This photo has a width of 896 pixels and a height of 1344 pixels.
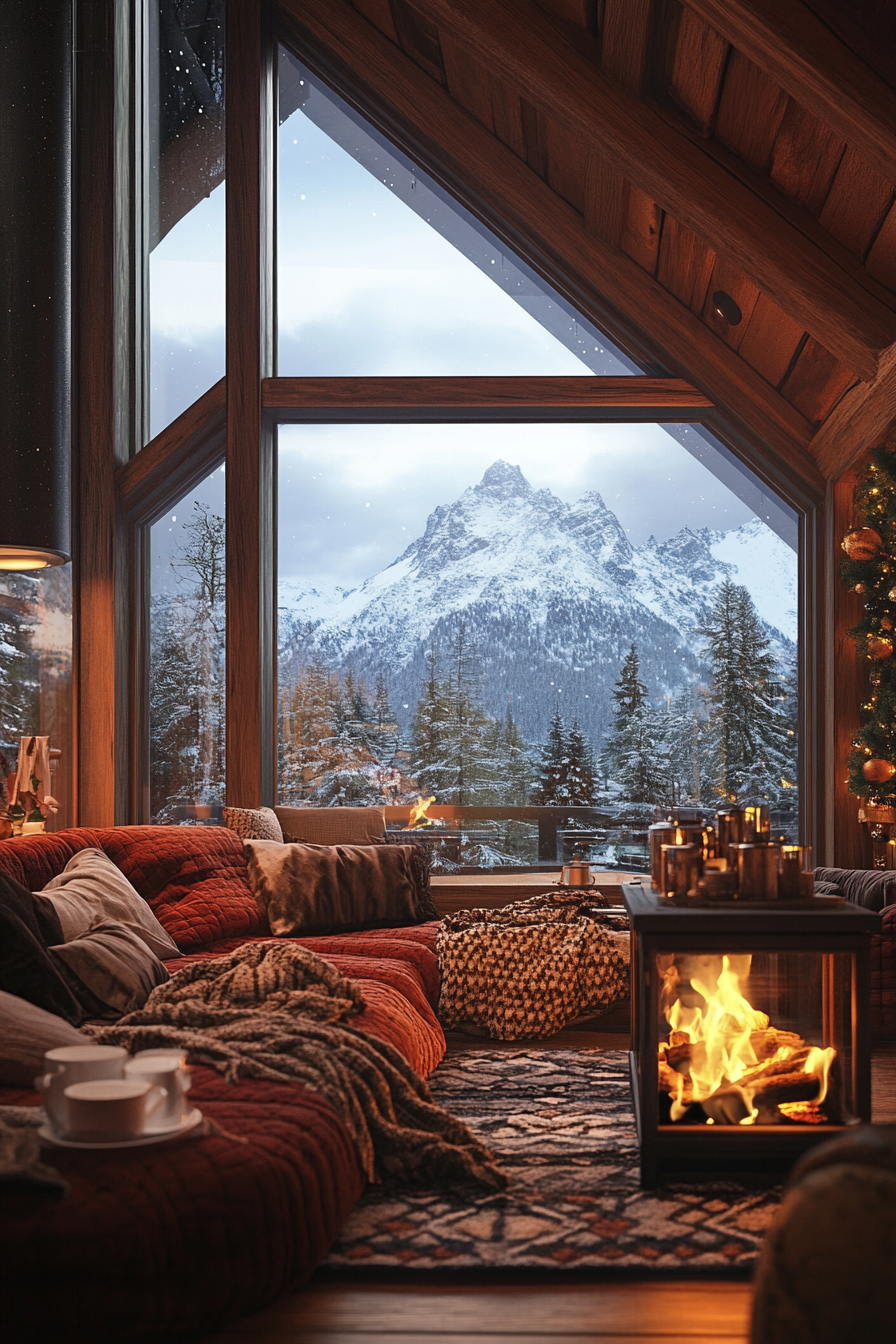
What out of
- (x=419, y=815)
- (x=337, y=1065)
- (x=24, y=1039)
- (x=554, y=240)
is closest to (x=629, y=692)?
(x=419, y=815)

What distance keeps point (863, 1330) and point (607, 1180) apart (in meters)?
1.28

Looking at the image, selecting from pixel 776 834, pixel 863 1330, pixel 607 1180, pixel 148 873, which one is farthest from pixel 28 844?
pixel 863 1330

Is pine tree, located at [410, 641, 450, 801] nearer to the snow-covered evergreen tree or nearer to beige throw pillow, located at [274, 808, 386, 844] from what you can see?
beige throw pillow, located at [274, 808, 386, 844]

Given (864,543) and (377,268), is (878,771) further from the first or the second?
(377,268)

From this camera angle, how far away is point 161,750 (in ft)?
18.1

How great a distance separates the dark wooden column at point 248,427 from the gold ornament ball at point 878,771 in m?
2.70

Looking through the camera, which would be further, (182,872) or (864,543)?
(864,543)

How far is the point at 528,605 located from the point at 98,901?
2.99m

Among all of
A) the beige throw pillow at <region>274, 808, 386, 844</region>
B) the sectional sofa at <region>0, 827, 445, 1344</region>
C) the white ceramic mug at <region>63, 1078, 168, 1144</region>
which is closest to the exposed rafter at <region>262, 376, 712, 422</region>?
the beige throw pillow at <region>274, 808, 386, 844</region>

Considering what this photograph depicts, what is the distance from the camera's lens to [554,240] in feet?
17.8

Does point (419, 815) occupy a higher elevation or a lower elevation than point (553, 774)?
lower

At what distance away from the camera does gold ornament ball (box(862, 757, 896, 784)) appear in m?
4.70

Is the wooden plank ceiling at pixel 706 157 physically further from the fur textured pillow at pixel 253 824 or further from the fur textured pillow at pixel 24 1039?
the fur textured pillow at pixel 24 1039

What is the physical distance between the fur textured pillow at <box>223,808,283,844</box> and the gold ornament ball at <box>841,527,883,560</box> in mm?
2717
